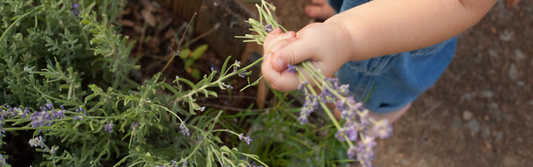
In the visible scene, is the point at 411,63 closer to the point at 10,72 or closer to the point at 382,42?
the point at 382,42

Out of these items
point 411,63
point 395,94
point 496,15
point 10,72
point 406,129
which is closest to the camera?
point 10,72

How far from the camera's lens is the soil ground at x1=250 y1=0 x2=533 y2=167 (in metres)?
2.42

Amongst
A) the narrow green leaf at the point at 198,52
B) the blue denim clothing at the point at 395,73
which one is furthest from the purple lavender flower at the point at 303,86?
the narrow green leaf at the point at 198,52

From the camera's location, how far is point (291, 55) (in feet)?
2.70

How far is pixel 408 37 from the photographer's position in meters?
1.15

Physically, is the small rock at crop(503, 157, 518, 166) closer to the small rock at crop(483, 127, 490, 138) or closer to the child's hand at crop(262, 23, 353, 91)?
the small rock at crop(483, 127, 490, 138)

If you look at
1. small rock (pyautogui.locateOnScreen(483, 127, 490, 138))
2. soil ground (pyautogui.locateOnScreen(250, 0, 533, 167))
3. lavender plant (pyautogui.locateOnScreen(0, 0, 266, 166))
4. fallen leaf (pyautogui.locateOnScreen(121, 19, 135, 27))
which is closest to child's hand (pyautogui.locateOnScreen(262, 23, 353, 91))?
lavender plant (pyautogui.locateOnScreen(0, 0, 266, 166))

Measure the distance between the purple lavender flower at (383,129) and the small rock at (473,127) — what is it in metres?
2.26

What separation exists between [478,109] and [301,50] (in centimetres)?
223

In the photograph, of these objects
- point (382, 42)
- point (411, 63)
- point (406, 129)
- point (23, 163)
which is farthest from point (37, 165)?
point (406, 129)

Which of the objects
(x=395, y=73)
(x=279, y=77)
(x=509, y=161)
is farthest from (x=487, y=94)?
(x=279, y=77)

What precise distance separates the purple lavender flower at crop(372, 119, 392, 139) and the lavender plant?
1.42ft

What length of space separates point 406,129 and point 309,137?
0.92m

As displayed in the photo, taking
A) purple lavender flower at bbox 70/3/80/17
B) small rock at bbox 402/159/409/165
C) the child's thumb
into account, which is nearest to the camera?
the child's thumb
